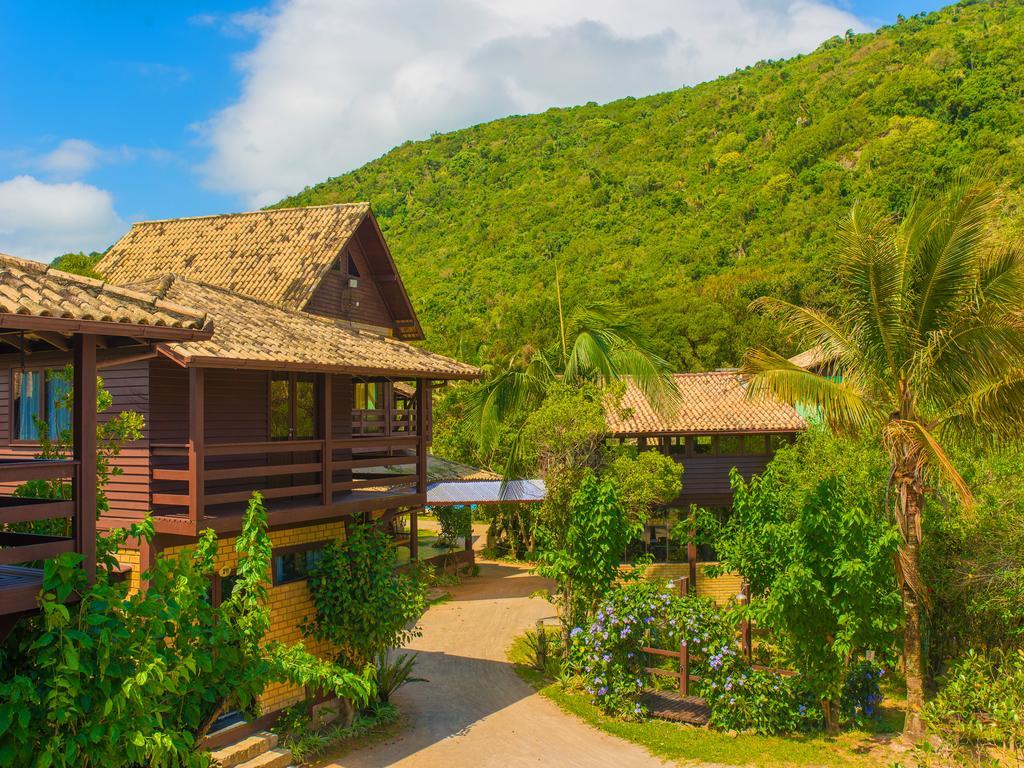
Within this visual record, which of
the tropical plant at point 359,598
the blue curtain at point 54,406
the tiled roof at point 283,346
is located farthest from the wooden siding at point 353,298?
the tropical plant at point 359,598

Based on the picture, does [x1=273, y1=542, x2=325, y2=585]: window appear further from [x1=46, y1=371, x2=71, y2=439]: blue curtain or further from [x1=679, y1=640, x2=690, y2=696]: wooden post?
[x1=679, y1=640, x2=690, y2=696]: wooden post

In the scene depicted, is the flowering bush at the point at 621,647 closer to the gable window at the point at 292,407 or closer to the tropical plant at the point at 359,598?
the tropical plant at the point at 359,598

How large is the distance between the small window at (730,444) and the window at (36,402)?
64.6ft

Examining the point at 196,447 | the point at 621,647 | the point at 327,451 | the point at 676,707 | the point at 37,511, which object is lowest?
the point at 676,707

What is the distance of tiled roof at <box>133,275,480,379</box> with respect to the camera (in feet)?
38.7

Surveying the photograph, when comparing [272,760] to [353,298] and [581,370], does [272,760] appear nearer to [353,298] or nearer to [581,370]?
[581,370]

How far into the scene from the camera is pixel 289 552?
14.2 meters

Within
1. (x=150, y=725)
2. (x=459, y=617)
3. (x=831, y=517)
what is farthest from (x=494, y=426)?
(x=150, y=725)

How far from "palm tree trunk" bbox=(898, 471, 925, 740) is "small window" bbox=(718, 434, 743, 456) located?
1368 cm

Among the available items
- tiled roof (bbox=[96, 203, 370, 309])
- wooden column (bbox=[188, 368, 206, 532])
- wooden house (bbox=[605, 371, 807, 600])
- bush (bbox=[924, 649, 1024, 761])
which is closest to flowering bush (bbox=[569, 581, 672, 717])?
bush (bbox=[924, 649, 1024, 761])

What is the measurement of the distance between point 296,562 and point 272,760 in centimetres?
308

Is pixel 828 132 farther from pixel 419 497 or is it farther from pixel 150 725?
pixel 150 725

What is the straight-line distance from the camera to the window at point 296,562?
1410cm

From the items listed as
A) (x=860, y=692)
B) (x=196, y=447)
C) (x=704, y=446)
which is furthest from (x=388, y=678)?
(x=704, y=446)
